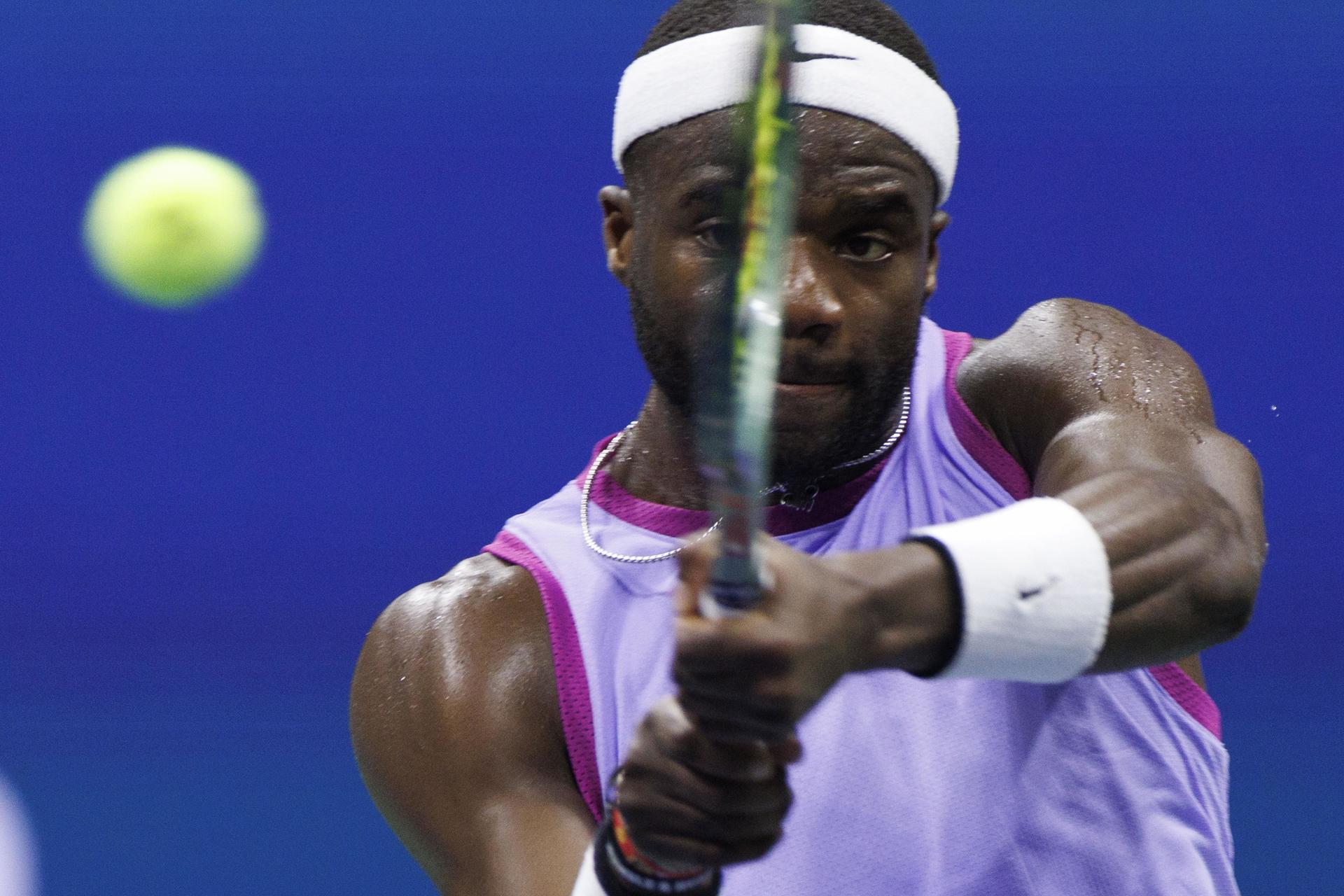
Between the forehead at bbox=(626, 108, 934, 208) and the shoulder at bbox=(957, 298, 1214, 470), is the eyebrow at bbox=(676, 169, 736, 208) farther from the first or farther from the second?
the shoulder at bbox=(957, 298, 1214, 470)

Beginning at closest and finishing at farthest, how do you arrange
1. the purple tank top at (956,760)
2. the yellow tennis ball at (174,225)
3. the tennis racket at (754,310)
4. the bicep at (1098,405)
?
the tennis racket at (754,310) → the bicep at (1098,405) → the purple tank top at (956,760) → the yellow tennis ball at (174,225)

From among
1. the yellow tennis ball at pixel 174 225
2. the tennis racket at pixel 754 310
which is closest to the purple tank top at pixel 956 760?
the tennis racket at pixel 754 310

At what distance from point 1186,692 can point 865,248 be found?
397 mm

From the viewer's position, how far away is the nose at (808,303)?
1177 millimetres

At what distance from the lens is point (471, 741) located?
1322 mm

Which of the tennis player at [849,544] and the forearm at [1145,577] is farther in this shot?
the tennis player at [849,544]

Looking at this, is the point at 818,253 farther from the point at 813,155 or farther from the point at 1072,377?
the point at 1072,377

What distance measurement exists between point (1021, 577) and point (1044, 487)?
0.99ft

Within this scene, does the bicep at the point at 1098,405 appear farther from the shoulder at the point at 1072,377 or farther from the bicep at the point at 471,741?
the bicep at the point at 471,741

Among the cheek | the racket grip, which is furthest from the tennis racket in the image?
the cheek

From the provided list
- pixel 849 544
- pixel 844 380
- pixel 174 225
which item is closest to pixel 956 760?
pixel 849 544

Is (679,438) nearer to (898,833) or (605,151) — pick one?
(898,833)

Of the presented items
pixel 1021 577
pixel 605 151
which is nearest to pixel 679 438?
pixel 1021 577

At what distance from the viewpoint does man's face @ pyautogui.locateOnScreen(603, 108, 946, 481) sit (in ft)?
3.93
